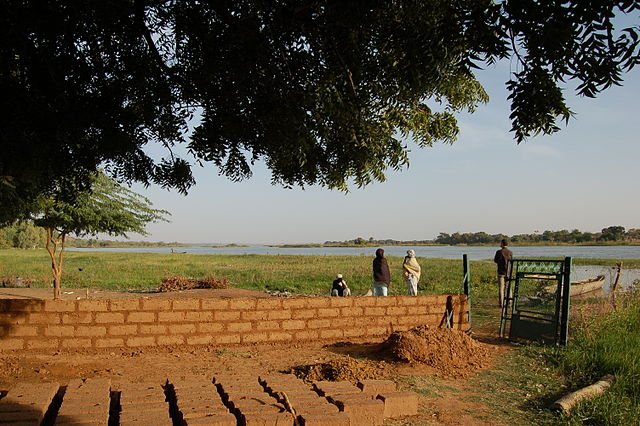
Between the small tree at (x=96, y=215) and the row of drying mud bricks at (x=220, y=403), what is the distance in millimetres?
12700

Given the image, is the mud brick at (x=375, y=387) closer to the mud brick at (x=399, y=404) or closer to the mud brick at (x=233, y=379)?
the mud brick at (x=399, y=404)

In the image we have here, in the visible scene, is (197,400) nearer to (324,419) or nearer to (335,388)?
(324,419)

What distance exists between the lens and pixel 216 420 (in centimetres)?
392

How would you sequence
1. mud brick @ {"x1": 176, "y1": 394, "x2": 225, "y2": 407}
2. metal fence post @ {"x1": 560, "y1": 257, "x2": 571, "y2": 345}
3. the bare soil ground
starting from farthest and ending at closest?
metal fence post @ {"x1": 560, "y1": 257, "x2": 571, "y2": 345} < the bare soil ground < mud brick @ {"x1": 176, "y1": 394, "x2": 225, "y2": 407}

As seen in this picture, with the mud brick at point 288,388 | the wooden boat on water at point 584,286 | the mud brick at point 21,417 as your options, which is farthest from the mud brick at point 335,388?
the wooden boat on water at point 584,286

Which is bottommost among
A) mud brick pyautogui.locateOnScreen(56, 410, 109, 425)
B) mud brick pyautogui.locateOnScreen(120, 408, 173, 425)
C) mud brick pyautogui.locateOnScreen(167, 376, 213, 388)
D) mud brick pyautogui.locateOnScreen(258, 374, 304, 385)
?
mud brick pyautogui.locateOnScreen(167, 376, 213, 388)

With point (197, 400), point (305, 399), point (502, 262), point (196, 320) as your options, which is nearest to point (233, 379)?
point (197, 400)

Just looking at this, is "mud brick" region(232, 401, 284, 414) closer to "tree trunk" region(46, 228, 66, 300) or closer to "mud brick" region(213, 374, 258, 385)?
"mud brick" region(213, 374, 258, 385)

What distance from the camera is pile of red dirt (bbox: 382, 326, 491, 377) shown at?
7.36 meters

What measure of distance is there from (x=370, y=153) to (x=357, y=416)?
297cm

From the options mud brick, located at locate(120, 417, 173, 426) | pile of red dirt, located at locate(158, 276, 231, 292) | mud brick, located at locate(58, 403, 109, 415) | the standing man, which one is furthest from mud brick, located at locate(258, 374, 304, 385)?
pile of red dirt, located at locate(158, 276, 231, 292)

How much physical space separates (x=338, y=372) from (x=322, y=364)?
46cm

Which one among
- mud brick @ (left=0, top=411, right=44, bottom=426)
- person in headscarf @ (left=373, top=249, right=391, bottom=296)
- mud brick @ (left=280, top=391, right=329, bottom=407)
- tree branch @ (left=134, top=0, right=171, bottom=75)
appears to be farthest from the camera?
person in headscarf @ (left=373, top=249, right=391, bottom=296)

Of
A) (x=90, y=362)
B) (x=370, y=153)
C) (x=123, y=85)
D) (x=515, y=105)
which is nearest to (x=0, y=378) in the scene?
(x=90, y=362)
